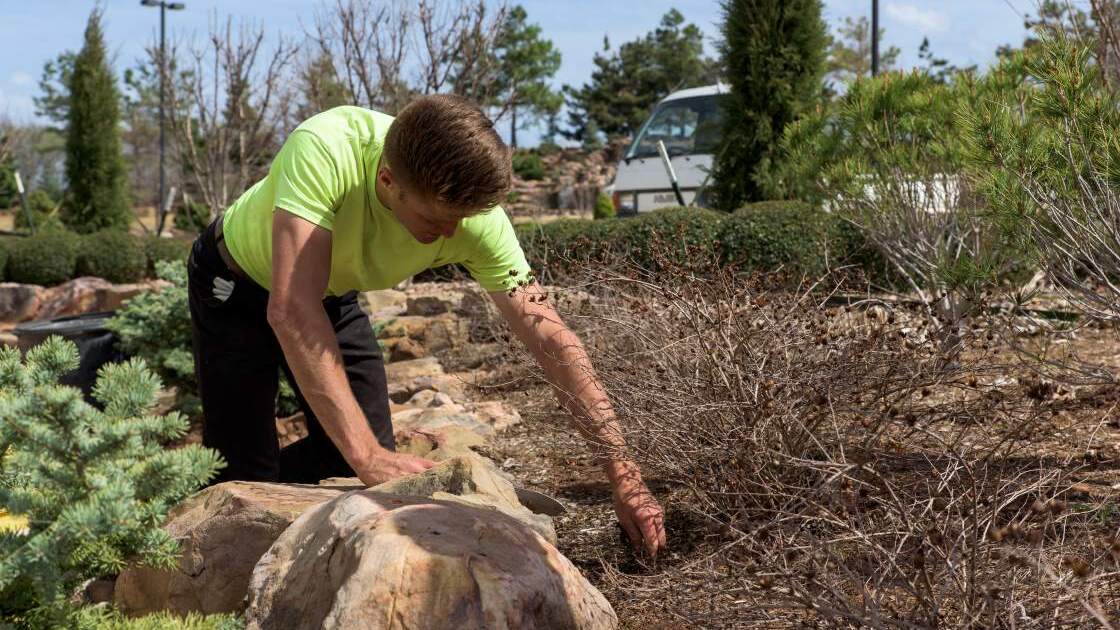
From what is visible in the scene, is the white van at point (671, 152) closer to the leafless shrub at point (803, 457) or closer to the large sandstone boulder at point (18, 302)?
the large sandstone boulder at point (18, 302)

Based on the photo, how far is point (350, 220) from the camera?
2.62 m

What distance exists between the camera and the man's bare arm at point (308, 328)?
93.6 inches

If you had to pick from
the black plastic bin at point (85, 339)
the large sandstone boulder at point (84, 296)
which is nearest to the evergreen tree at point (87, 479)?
the black plastic bin at point (85, 339)

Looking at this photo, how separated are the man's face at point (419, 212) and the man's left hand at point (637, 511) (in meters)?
0.78

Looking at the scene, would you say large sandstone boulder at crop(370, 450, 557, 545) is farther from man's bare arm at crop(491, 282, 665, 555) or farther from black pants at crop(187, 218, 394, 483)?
black pants at crop(187, 218, 394, 483)

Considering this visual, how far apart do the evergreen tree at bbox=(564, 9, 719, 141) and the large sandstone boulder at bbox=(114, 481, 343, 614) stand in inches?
1602

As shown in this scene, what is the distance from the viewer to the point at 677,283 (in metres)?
3.28

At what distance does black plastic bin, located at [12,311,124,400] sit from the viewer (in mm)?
5445

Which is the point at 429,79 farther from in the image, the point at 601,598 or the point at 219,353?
the point at 601,598

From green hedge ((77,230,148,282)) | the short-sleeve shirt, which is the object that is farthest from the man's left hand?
green hedge ((77,230,148,282))

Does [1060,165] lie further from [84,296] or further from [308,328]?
[84,296]

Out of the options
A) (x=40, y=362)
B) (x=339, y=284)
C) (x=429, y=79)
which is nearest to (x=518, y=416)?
(x=339, y=284)

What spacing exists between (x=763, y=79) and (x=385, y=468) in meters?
8.81

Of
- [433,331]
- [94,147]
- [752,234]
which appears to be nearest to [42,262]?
[94,147]
